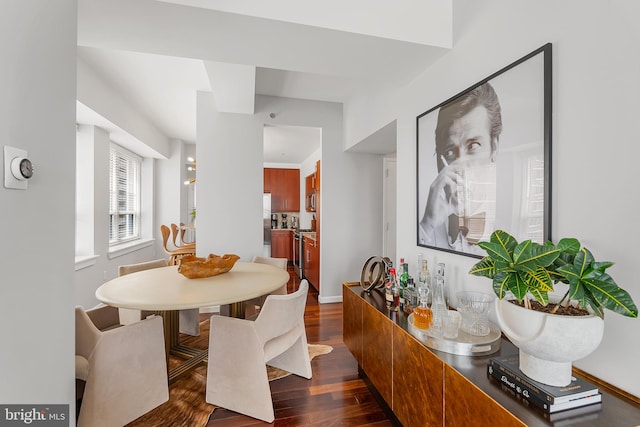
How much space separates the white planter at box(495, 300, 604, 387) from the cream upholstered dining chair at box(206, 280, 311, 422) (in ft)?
3.84

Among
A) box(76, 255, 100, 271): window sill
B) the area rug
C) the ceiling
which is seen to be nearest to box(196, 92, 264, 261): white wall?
the ceiling

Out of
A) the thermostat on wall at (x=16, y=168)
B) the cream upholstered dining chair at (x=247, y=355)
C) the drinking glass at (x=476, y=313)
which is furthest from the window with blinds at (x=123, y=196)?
the drinking glass at (x=476, y=313)

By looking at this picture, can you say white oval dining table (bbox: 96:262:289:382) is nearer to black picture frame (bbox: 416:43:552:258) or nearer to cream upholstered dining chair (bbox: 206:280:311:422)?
cream upholstered dining chair (bbox: 206:280:311:422)

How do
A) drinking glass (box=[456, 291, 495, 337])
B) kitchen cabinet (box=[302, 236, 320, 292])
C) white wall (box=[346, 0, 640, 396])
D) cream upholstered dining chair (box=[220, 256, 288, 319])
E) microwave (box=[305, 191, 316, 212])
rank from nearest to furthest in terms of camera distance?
white wall (box=[346, 0, 640, 396])
drinking glass (box=[456, 291, 495, 337])
cream upholstered dining chair (box=[220, 256, 288, 319])
kitchen cabinet (box=[302, 236, 320, 292])
microwave (box=[305, 191, 316, 212])

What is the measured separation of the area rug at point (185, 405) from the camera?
1.71 metres

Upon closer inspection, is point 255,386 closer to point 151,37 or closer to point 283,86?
point 151,37

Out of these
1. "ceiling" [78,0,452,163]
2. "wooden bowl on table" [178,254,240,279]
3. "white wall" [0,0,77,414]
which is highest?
"ceiling" [78,0,452,163]

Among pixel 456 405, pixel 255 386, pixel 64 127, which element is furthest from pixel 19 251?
pixel 456 405

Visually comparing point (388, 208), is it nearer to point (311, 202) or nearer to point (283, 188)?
point (311, 202)

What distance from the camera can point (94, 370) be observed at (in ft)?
4.69

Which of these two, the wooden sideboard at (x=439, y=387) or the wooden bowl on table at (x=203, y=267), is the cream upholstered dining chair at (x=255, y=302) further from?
the wooden sideboard at (x=439, y=387)

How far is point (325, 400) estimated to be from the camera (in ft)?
6.35

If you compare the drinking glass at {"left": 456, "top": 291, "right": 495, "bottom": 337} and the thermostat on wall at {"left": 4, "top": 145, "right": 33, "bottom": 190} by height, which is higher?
the thermostat on wall at {"left": 4, "top": 145, "right": 33, "bottom": 190}

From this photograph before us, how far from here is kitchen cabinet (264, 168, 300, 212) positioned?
24.2 ft
